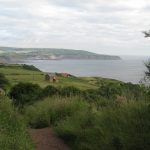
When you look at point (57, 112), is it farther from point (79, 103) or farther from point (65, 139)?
point (65, 139)

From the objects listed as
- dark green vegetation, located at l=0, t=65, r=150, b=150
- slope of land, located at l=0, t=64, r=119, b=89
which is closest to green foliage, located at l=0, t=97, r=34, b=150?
dark green vegetation, located at l=0, t=65, r=150, b=150

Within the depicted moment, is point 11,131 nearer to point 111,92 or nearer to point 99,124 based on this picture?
point 99,124

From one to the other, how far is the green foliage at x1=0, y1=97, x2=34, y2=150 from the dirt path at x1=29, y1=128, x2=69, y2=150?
1.33ft

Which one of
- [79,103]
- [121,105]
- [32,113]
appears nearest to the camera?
[121,105]

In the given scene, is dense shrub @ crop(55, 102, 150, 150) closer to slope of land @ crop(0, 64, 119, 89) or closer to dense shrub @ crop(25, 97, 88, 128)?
dense shrub @ crop(25, 97, 88, 128)

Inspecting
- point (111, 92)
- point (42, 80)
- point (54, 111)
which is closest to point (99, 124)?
point (54, 111)

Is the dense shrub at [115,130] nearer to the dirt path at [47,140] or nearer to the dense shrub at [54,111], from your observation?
the dirt path at [47,140]

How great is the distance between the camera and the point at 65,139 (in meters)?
10.4

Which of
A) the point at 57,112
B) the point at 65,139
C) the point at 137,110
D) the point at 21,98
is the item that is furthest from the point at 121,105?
the point at 21,98

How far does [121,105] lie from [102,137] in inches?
39.1

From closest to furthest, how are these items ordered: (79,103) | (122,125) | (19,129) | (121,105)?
1. (122,125)
2. (121,105)
3. (19,129)
4. (79,103)

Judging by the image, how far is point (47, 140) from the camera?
1047cm

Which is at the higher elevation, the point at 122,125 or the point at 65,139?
the point at 122,125

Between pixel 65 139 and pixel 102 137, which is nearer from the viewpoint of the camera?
pixel 102 137
